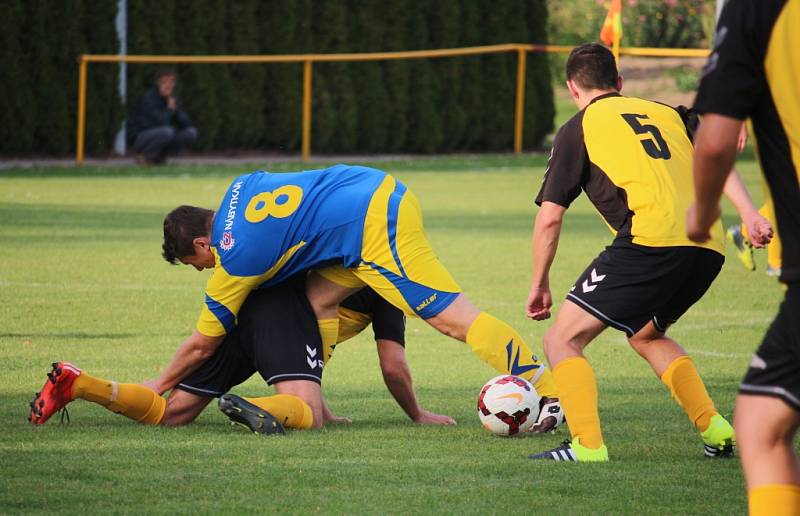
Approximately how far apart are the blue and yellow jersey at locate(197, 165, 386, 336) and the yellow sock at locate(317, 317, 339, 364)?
33 centimetres

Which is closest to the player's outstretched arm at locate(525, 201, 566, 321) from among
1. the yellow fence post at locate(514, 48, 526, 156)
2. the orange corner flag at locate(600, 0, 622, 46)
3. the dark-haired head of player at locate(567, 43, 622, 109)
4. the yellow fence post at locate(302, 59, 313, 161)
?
the dark-haired head of player at locate(567, 43, 622, 109)

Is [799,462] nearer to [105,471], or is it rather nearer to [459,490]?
[459,490]

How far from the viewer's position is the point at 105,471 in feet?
19.3

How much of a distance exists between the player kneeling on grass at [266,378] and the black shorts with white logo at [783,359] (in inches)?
132

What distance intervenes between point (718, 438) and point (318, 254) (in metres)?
2.12

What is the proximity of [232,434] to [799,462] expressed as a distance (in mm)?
3506

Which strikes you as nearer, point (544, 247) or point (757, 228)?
point (757, 228)

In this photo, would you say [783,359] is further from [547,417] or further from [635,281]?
[547,417]

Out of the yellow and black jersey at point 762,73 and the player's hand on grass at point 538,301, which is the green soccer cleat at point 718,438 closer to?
the player's hand on grass at point 538,301

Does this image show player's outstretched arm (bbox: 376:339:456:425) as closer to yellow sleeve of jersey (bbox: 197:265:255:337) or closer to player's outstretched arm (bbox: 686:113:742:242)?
yellow sleeve of jersey (bbox: 197:265:255:337)

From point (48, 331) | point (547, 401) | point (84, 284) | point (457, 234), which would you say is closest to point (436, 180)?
point (457, 234)

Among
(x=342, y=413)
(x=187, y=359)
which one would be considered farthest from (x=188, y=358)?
(x=342, y=413)

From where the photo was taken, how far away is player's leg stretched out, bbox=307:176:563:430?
7035 mm

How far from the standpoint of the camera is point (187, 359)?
7121mm
